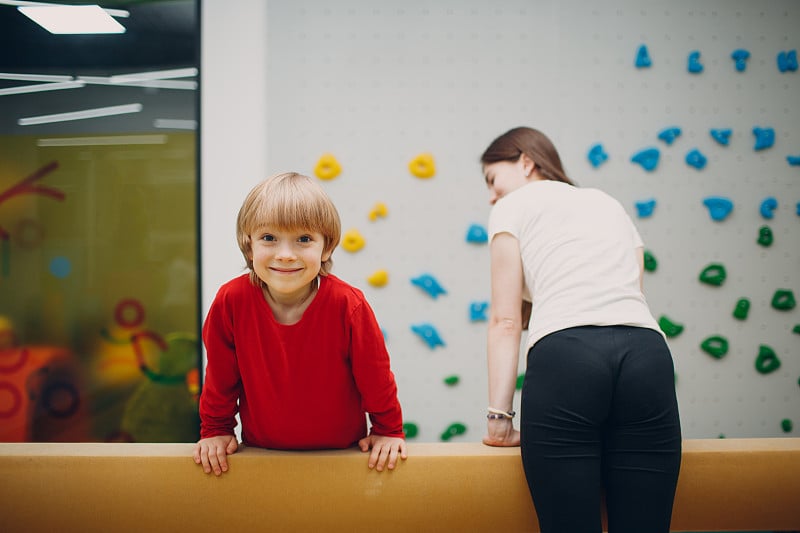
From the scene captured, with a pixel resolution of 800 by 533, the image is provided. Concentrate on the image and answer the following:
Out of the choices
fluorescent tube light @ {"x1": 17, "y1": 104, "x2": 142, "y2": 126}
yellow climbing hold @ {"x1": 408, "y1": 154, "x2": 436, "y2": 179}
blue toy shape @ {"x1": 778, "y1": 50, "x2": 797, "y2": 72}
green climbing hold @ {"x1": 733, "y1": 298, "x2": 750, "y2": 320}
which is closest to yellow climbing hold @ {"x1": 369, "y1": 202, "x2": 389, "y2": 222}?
yellow climbing hold @ {"x1": 408, "y1": 154, "x2": 436, "y2": 179}

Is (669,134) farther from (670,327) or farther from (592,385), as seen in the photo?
(592,385)

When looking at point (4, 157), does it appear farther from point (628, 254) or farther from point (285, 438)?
point (628, 254)

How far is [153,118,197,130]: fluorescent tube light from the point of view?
2.30 metres

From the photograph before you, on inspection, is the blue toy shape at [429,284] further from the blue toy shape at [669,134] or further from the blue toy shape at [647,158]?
the blue toy shape at [669,134]

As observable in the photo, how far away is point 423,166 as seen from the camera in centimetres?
233

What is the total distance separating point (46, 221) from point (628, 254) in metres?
2.27

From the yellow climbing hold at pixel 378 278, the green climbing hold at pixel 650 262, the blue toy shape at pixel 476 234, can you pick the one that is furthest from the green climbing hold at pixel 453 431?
the green climbing hold at pixel 650 262

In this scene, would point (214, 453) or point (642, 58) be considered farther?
point (642, 58)

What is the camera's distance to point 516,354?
1192 millimetres

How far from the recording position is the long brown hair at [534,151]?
1.35 meters

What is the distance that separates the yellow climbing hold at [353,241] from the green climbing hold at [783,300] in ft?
5.87

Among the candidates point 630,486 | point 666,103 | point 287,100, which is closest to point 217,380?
point 630,486

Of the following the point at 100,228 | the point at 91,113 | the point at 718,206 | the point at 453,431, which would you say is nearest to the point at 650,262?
the point at 718,206

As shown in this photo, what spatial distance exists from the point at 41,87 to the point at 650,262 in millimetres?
2682
